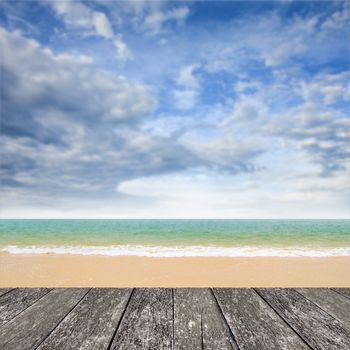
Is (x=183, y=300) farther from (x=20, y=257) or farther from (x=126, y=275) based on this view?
(x=20, y=257)

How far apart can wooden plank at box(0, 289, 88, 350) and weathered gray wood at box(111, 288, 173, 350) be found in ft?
1.21

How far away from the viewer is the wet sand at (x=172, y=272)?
22.8ft

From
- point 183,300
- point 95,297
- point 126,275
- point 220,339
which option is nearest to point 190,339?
point 220,339

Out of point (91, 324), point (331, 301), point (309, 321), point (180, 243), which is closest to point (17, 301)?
point (91, 324)

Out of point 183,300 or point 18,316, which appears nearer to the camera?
point 18,316

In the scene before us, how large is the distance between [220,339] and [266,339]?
0.74 ft

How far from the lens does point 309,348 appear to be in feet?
4.14

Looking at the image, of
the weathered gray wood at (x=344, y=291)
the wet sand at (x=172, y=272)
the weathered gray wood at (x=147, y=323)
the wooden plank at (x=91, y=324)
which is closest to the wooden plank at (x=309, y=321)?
the weathered gray wood at (x=344, y=291)

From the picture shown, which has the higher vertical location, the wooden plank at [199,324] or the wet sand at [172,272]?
the wooden plank at [199,324]

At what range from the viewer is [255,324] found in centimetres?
148

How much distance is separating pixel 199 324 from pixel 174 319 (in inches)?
5.8

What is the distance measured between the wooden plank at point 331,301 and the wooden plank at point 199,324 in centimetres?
69

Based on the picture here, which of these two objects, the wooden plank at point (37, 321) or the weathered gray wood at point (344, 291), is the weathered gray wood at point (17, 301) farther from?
the weathered gray wood at point (344, 291)

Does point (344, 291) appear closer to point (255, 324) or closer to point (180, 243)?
point (255, 324)
